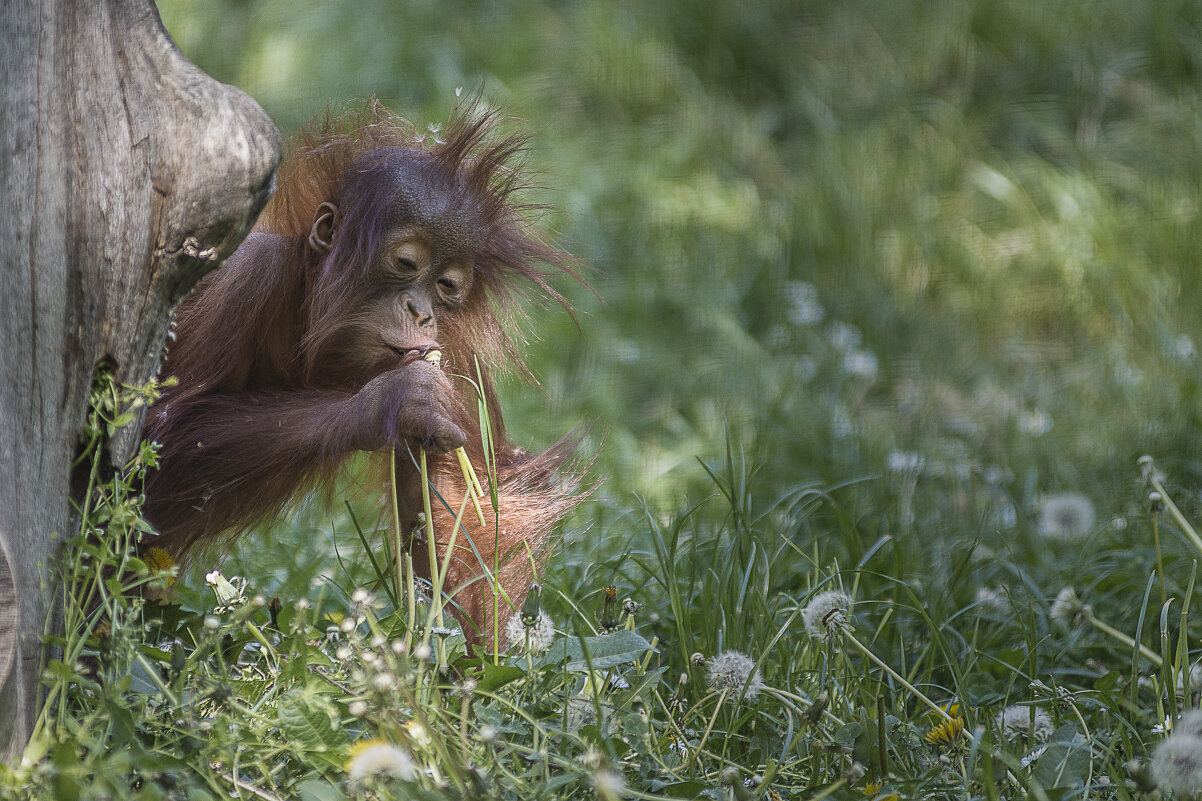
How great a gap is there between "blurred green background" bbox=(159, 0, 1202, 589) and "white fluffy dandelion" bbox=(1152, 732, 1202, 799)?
5.16 feet

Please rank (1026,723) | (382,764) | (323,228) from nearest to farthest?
1. (382,764)
2. (1026,723)
3. (323,228)

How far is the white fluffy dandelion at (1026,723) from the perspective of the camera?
2.00 m

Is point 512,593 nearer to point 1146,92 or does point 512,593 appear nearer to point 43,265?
point 43,265

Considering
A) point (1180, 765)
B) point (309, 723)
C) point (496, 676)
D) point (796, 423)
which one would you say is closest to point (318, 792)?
point (309, 723)

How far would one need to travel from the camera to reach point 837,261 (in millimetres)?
5176

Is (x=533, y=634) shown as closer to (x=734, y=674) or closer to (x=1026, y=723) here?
(x=734, y=674)

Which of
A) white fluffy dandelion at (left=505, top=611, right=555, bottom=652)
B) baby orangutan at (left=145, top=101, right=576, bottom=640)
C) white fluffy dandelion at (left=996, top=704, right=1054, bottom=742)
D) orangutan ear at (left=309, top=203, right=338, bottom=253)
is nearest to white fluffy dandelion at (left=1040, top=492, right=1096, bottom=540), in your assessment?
white fluffy dandelion at (left=996, top=704, right=1054, bottom=742)

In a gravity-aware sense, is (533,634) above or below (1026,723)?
above

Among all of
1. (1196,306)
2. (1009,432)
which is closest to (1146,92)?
(1196,306)

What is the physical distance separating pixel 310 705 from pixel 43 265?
2.21 feet

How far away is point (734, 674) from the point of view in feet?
6.54

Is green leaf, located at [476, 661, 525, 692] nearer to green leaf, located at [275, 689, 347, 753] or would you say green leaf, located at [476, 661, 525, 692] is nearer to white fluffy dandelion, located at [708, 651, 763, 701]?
green leaf, located at [275, 689, 347, 753]

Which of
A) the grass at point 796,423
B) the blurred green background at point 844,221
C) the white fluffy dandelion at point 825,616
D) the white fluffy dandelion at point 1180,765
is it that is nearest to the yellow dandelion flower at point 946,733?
the grass at point 796,423

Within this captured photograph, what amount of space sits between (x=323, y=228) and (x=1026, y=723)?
4.91 feet
